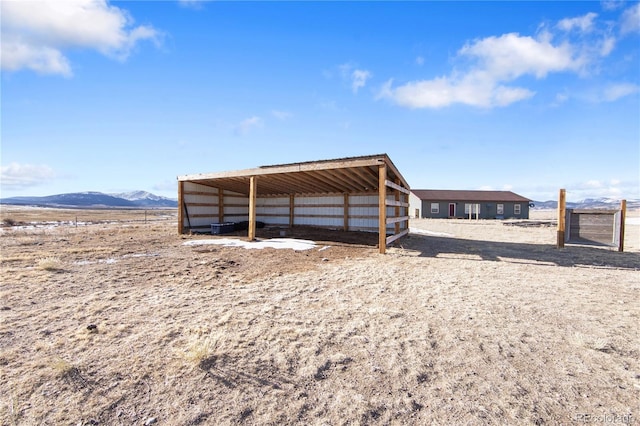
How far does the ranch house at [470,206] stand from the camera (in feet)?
116

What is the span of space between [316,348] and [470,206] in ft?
121

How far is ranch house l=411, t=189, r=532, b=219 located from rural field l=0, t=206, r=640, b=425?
29.9m

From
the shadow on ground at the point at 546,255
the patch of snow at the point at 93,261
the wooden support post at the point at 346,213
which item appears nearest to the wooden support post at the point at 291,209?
the wooden support post at the point at 346,213

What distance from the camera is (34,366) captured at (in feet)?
9.56

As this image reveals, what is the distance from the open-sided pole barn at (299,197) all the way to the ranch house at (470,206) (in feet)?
67.8

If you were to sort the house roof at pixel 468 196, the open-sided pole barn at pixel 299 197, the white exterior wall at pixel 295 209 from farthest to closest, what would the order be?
the house roof at pixel 468 196
the white exterior wall at pixel 295 209
the open-sided pole barn at pixel 299 197

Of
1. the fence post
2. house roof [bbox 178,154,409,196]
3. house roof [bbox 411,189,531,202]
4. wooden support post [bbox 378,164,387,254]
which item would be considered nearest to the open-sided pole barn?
house roof [bbox 178,154,409,196]

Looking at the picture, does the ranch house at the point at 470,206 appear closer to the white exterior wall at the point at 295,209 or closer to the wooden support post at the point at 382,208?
the white exterior wall at the point at 295,209

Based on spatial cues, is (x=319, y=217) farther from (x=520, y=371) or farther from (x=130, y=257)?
(x=520, y=371)

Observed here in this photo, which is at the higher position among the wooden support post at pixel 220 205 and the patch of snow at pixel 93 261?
the wooden support post at pixel 220 205

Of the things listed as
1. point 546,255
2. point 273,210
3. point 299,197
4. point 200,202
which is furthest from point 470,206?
point 200,202

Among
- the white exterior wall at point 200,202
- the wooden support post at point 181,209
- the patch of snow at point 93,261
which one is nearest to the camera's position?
the patch of snow at point 93,261

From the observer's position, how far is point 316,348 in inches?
128

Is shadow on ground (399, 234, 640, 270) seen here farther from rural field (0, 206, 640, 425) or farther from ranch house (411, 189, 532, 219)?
ranch house (411, 189, 532, 219)
